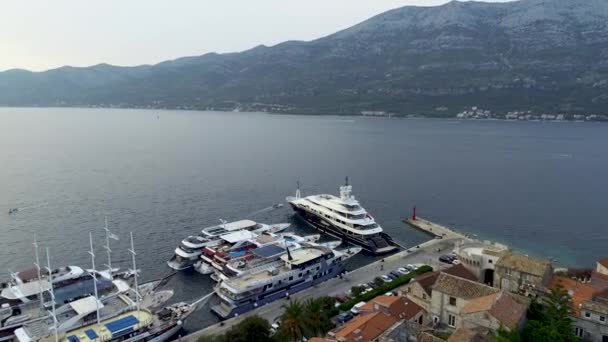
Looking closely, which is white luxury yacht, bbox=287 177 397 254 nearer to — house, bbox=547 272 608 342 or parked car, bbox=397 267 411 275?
parked car, bbox=397 267 411 275

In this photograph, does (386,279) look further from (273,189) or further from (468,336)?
(273,189)

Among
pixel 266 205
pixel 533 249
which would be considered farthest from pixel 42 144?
pixel 533 249

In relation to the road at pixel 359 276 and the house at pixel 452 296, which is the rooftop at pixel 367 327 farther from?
the road at pixel 359 276

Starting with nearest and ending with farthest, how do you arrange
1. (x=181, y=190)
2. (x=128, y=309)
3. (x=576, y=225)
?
(x=128, y=309)
(x=576, y=225)
(x=181, y=190)

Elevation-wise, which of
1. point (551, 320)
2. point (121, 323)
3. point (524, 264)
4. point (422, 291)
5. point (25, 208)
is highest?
point (524, 264)

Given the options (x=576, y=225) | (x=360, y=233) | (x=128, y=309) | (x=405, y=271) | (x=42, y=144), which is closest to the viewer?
(x=128, y=309)

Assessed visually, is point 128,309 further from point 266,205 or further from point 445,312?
point 266,205

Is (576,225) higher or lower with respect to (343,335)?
lower

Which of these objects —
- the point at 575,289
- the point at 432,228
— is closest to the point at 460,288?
the point at 575,289
